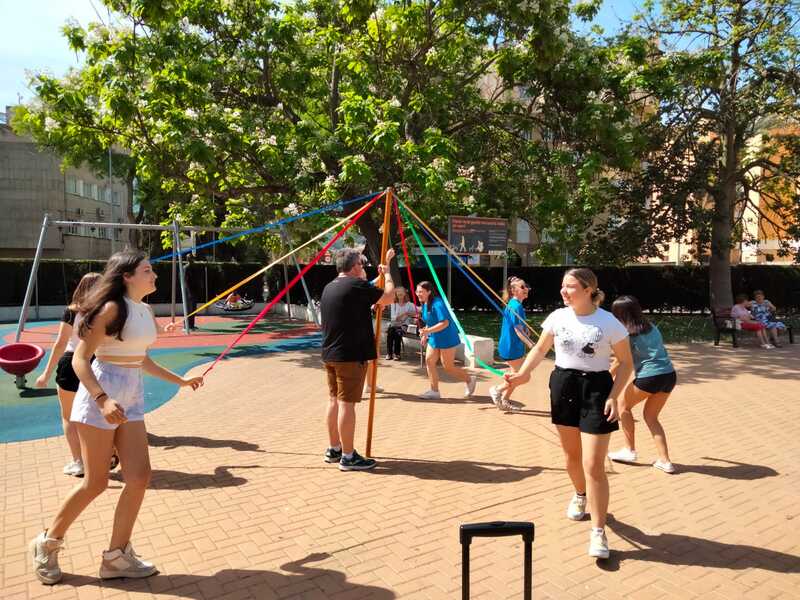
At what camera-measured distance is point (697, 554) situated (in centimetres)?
382

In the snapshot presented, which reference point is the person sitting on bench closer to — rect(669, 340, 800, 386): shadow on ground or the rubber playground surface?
rect(669, 340, 800, 386): shadow on ground

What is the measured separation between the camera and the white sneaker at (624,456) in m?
5.59

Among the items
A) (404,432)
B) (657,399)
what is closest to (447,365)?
(404,432)

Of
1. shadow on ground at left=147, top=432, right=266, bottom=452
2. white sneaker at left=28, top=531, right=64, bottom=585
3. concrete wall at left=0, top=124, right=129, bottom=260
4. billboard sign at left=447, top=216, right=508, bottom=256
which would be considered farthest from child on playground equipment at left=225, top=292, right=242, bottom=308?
white sneaker at left=28, top=531, right=64, bottom=585

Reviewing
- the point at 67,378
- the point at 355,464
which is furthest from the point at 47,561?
the point at 355,464

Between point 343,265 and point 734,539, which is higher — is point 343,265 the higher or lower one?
the higher one

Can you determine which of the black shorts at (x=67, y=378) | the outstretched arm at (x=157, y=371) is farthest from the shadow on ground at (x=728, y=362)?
the black shorts at (x=67, y=378)

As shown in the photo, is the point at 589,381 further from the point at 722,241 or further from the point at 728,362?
the point at 722,241

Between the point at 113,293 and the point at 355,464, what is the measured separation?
285 centimetres

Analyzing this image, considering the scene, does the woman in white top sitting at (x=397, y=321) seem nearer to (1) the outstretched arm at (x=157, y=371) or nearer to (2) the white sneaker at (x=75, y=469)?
(2) the white sneaker at (x=75, y=469)

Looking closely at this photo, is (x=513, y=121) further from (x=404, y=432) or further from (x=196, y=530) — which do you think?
(x=196, y=530)

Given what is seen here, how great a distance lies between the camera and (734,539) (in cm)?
404

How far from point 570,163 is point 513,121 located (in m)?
2.35

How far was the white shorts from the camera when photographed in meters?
3.25
